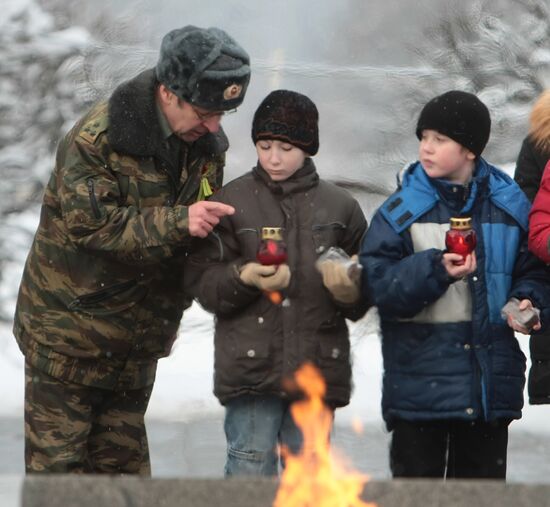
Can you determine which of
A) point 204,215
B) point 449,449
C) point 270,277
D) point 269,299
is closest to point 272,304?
point 269,299

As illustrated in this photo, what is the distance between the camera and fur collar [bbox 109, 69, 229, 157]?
15.9 feet

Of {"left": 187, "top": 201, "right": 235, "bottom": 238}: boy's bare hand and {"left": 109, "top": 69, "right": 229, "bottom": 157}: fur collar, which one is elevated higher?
{"left": 109, "top": 69, "right": 229, "bottom": 157}: fur collar

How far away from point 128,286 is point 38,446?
2.06 ft

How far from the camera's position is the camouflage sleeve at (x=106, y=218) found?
15.7 feet

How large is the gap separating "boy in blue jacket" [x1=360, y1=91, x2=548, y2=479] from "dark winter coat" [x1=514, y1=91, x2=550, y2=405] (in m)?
0.48

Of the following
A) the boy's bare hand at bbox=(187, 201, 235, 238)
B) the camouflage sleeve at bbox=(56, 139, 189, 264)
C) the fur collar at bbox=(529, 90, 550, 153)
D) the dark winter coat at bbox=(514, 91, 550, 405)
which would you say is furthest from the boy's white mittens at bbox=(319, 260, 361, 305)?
the fur collar at bbox=(529, 90, 550, 153)

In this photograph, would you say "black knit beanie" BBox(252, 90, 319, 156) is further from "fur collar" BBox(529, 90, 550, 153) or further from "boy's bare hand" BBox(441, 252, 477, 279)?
"fur collar" BBox(529, 90, 550, 153)

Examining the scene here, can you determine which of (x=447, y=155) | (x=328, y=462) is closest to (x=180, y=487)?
(x=328, y=462)

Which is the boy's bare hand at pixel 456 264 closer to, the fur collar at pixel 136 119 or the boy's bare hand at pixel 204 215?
the boy's bare hand at pixel 204 215

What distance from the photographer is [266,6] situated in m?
11.4

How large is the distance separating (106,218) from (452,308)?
1172mm

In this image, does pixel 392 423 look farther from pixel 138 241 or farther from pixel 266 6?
pixel 266 6

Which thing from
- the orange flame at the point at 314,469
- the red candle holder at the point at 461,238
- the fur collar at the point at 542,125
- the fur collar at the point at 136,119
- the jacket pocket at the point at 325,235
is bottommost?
the orange flame at the point at 314,469

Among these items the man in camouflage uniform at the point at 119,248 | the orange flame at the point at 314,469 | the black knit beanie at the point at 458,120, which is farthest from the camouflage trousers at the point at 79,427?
the black knit beanie at the point at 458,120
